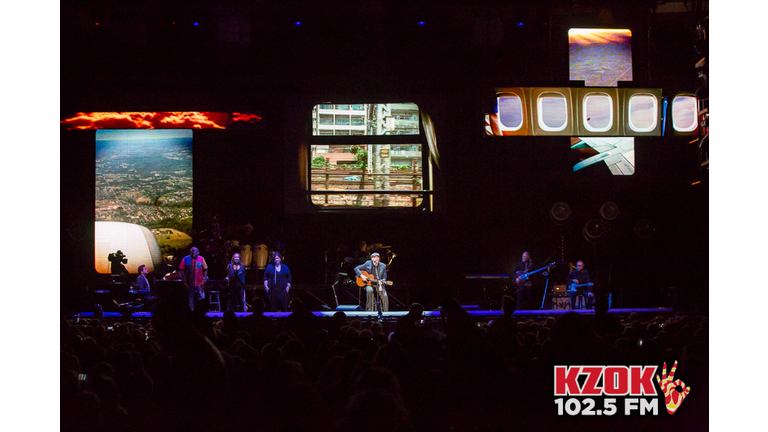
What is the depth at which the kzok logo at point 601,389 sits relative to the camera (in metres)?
3.26

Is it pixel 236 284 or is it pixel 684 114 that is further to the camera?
pixel 236 284

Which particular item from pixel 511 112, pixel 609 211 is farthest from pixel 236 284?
pixel 609 211

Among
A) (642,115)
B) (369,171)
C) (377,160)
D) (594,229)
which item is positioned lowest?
(594,229)

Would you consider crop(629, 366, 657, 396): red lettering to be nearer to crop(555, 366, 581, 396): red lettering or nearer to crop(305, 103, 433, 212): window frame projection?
crop(555, 366, 581, 396): red lettering

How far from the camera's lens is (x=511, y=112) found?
9.84 meters

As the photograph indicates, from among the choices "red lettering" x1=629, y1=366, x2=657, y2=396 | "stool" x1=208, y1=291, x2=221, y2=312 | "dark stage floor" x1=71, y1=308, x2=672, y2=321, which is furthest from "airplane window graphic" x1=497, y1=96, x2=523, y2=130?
"red lettering" x1=629, y1=366, x2=657, y2=396

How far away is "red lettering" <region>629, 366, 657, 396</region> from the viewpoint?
130 inches

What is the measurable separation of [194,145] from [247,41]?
246cm

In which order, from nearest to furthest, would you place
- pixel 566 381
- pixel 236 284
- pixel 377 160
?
pixel 566 381
pixel 236 284
pixel 377 160

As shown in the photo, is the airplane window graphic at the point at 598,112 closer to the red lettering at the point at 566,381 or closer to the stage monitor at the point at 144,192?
the red lettering at the point at 566,381

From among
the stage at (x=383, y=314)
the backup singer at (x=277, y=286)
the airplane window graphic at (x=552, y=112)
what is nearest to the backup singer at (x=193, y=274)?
the stage at (x=383, y=314)

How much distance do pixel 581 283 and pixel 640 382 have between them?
290 inches

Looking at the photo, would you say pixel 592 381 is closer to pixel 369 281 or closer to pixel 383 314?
pixel 383 314

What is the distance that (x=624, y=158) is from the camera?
38.0 ft
